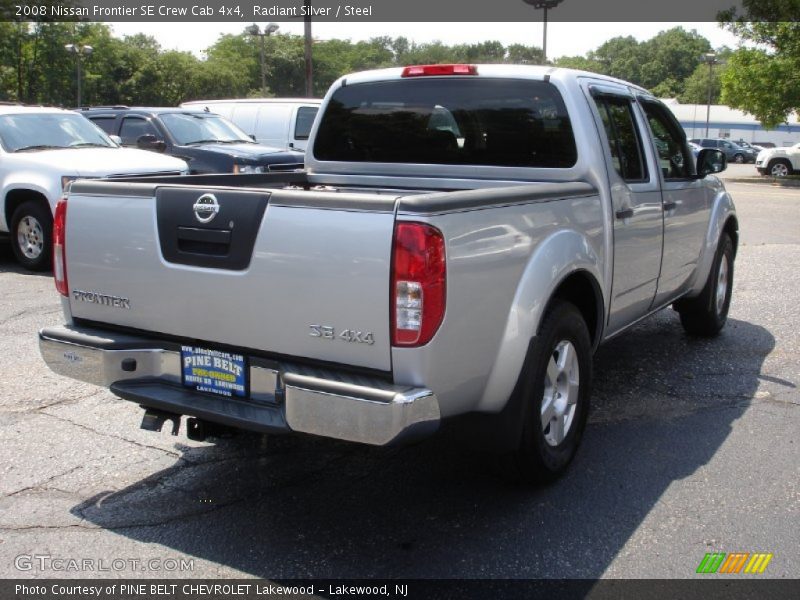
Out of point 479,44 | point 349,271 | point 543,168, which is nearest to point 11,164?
point 543,168

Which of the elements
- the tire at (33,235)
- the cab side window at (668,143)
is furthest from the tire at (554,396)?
the tire at (33,235)

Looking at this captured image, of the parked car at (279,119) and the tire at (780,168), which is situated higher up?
the parked car at (279,119)

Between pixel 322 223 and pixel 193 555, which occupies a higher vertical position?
pixel 322 223

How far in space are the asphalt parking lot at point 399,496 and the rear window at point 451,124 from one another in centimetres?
166

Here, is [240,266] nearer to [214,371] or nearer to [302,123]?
[214,371]

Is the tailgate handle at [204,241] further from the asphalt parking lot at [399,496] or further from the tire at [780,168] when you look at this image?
the tire at [780,168]

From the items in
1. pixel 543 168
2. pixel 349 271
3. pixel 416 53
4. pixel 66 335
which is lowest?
pixel 66 335

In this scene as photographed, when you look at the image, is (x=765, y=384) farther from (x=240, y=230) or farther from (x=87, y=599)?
(x=87, y=599)

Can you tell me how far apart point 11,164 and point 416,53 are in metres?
116

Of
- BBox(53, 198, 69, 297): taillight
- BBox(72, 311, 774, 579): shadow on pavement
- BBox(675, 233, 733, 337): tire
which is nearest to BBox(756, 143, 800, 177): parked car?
BBox(675, 233, 733, 337): tire

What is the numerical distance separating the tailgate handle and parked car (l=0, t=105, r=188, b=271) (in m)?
6.47

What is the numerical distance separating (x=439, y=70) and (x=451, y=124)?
0.33 meters

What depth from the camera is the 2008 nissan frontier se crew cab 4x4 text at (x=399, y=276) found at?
315 cm

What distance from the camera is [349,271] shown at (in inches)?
125
